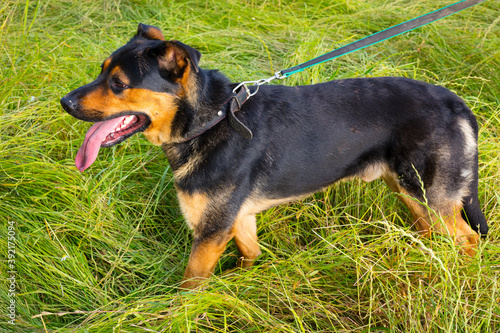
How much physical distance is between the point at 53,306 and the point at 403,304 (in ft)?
7.35

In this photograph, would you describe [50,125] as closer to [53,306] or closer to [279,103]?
[53,306]

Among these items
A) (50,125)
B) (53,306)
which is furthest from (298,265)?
(50,125)

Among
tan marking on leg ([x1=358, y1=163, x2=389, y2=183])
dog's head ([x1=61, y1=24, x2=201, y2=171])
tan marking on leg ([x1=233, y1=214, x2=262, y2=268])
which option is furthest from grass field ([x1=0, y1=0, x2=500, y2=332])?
dog's head ([x1=61, y1=24, x2=201, y2=171])

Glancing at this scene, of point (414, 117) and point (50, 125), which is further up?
point (50, 125)

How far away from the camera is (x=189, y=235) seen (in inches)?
136

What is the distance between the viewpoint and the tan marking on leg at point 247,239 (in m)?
3.16

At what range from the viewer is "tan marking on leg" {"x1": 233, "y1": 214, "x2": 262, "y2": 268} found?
3.16 metres

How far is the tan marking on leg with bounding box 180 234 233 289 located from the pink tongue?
3.02 ft

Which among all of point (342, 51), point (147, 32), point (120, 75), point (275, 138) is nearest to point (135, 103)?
point (120, 75)

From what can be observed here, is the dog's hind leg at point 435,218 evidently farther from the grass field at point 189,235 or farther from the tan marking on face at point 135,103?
the tan marking on face at point 135,103

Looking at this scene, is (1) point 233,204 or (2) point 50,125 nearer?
(1) point 233,204

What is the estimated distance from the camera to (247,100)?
2.91m

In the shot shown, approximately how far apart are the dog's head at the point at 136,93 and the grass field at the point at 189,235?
69 centimetres

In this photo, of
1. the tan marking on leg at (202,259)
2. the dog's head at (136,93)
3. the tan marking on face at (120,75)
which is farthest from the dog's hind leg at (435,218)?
the tan marking on face at (120,75)
